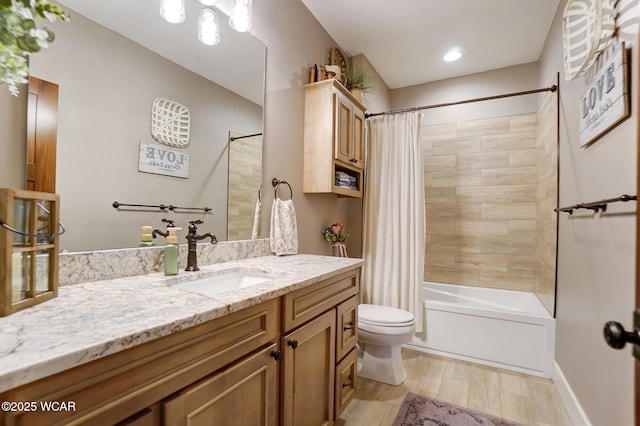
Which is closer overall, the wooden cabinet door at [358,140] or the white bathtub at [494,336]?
the white bathtub at [494,336]

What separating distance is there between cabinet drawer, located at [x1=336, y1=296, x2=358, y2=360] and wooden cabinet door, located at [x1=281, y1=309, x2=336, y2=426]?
0.07 meters

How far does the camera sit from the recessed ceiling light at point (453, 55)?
2.75m

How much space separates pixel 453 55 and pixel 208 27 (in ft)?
7.80

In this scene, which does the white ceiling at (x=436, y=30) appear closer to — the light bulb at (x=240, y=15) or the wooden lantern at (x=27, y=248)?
the light bulb at (x=240, y=15)

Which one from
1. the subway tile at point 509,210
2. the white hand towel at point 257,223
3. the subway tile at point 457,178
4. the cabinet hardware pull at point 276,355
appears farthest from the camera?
the subway tile at point 457,178

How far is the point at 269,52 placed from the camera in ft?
6.15

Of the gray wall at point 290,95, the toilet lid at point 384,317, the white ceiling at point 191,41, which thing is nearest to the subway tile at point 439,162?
the gray wall at point 290,95

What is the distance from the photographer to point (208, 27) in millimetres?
1454

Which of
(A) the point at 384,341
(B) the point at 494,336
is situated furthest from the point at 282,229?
(B) the point at 494,336

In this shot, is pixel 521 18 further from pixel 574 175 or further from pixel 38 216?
pixel 38 216

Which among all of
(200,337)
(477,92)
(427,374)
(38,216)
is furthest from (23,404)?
(477,92)

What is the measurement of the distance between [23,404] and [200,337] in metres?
0.34

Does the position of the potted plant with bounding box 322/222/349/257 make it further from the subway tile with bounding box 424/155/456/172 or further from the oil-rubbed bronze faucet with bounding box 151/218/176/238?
the subway tile with bounding box 424/155/456/172

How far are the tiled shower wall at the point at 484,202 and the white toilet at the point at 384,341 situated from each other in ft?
4.66
